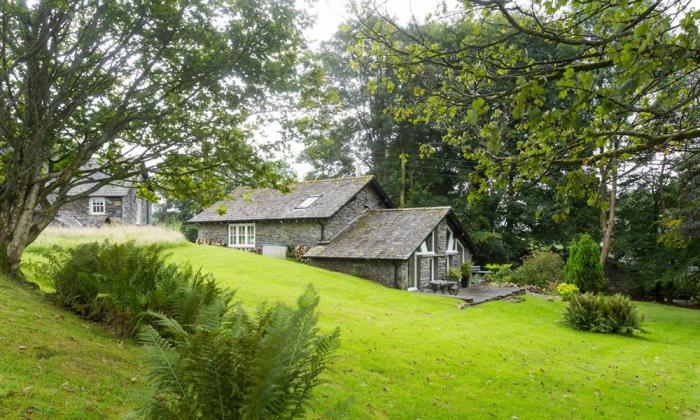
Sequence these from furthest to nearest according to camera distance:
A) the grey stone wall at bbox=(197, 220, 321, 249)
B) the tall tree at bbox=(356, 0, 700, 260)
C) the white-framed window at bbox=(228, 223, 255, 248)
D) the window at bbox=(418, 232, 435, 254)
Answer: the white-framed window at bbox=(228, 223, 255, 248) → the grey stone wall at bbox=(197, 220, 321, 249) → the window at bbox=(418, 232, 435, 254) → the tall tree at bbox=(356, 0, 700, 260)

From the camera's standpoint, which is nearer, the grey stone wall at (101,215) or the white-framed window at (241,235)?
the white-framed window at (241,235)

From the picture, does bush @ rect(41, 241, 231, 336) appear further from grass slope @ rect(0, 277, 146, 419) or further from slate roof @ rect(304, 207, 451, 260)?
slate roof @ rect(304, 207, 451, 260)

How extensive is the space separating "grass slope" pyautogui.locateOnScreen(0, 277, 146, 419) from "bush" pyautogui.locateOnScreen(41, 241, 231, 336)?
1.22ft

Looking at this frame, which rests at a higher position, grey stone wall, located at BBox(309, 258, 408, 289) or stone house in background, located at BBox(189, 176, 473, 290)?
stone house in background, located at BBox(189, 176, 473, 290)

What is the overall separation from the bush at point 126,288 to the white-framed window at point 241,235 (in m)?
21.4

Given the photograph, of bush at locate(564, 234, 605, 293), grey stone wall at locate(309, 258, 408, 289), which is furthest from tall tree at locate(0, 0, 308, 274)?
bush at locate(564, 234, 605, 293)

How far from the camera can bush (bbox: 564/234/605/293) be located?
22250 millimetres

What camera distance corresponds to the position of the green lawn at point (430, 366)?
462cm

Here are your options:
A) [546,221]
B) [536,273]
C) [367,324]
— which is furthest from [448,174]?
[367,324]

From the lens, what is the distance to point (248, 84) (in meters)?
7.05

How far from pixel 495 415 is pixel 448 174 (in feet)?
115

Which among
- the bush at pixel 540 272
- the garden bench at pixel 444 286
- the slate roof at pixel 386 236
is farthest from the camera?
the bush at pixel 540 272

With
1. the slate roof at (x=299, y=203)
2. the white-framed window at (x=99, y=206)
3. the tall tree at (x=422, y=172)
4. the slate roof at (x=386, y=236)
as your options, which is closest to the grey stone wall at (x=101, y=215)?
the white-framed window at (x=99, y=206)

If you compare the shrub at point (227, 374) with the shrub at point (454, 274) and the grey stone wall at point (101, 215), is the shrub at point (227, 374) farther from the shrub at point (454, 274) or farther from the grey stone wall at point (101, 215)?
the grey stone wall at point (101, 215)
